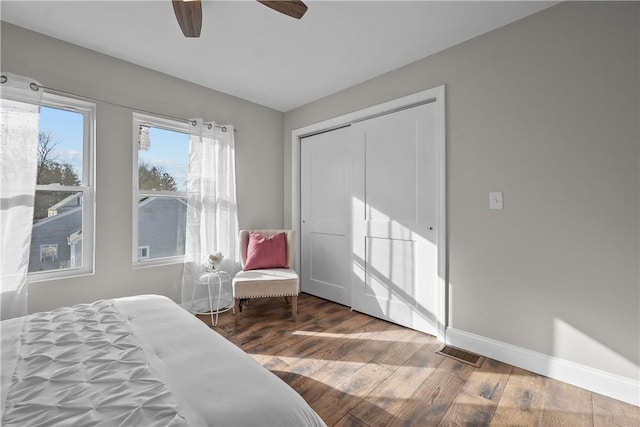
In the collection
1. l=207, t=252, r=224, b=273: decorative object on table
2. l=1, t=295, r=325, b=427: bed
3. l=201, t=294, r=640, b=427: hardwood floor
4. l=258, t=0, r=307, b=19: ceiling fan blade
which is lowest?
l=201, t=294, r=640, b=427: hardwood floor

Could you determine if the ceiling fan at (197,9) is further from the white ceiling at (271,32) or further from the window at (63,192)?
the window at (63,192)

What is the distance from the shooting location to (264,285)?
2789 mm

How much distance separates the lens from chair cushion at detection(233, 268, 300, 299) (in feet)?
9.10

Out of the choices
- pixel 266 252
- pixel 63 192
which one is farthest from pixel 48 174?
pixel 266 252

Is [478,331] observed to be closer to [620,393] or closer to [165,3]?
[620,393]

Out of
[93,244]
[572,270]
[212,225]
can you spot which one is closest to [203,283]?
[212,225]

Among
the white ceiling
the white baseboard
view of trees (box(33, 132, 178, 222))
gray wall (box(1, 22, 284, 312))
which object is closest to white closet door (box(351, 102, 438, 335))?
the white baseboard

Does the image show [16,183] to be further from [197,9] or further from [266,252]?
[266,252]

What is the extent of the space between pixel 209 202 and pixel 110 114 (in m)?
1.15

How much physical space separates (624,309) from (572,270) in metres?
0.30

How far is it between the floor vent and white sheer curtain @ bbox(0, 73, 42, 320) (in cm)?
317

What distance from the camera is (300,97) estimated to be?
3.47m

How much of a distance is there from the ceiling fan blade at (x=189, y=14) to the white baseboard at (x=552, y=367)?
2.90 meters

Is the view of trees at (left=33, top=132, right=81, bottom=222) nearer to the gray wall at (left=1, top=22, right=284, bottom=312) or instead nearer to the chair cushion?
the gray wall at (left=1, top=22, right=284, bottom=312)
